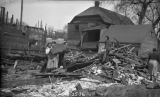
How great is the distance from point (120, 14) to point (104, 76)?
21518mm

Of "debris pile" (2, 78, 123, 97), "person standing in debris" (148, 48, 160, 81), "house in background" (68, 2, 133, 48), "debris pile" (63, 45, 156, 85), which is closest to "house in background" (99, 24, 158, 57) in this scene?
"house in background" (68, 2, 133, 48)

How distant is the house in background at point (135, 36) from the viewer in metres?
21.2

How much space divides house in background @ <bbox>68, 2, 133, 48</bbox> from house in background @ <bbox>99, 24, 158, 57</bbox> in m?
2.31

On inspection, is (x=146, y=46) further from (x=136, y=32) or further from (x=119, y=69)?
(x=119, y=69)

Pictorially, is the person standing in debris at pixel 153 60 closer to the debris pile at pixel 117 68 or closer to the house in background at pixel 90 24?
the debris pile at pixel 117 68

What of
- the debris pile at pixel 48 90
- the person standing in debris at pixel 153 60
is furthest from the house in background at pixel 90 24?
the debris pile at pixel 48 90

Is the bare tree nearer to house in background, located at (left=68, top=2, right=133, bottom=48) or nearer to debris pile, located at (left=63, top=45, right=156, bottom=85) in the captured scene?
house in background, located at (left=68, top=2, right=133, bottom=48)

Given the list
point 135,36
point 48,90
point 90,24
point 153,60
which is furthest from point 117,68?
point 90,24

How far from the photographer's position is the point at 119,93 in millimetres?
6805

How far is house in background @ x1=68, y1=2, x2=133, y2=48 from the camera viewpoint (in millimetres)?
26266

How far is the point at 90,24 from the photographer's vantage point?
1116 inches

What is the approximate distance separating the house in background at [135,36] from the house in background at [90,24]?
2.31m

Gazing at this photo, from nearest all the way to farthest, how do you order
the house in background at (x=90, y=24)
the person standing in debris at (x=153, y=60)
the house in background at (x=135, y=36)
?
the person standing in debris at (x=153, y=60) < the house in background at (x=135, y=36) < the house in background at (x=90, y=24)

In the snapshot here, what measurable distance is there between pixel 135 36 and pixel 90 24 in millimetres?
7908
